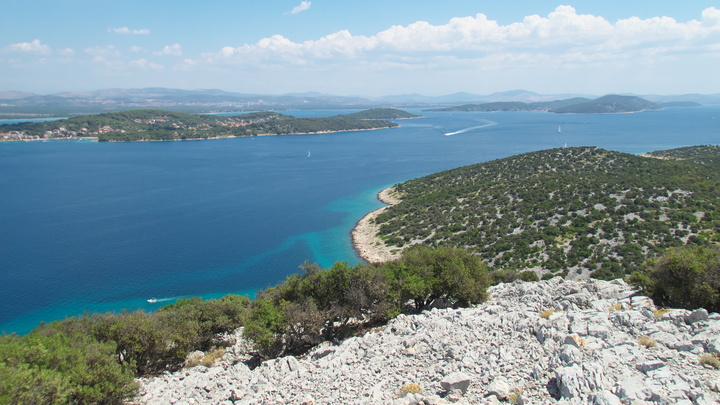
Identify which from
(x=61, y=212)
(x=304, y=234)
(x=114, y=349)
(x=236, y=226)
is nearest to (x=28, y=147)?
(x=61, y=212)

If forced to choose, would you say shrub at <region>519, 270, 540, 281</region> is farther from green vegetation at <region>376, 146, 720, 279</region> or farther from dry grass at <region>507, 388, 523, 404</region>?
dry grass at <region>507, 388, 523, 404</region>

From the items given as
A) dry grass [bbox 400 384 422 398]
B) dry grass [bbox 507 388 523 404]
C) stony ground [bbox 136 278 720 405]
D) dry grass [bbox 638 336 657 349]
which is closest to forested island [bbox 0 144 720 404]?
stony ground [bbox 136 278 720 405]

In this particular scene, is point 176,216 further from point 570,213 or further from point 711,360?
point 711,360

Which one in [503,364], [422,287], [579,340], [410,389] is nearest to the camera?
[410,389]

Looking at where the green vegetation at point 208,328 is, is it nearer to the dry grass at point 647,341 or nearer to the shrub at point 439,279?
the shrub at point 439,279

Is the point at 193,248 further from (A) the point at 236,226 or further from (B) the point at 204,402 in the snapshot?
(B) the point at 204,402

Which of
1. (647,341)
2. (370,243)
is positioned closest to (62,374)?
(647,341)
